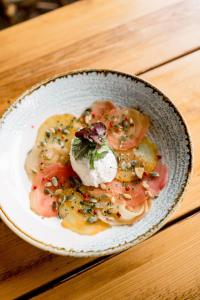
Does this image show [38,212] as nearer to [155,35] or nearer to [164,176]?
[164,176]

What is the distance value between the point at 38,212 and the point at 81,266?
0.46ft

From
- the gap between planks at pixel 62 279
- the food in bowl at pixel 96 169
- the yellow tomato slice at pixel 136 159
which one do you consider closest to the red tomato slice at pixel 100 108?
Answer: the food in bowl at pixel 96 169

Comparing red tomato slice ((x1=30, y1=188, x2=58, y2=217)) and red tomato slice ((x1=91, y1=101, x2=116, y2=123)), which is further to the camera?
red tomato slice ((x1=91, y1=101, x2=116, y2=123))

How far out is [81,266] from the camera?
2.88ft

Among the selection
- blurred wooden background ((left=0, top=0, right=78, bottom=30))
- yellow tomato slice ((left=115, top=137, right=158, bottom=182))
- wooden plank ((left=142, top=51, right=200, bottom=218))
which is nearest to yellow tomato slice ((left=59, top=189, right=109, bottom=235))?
yellow tomato slice ((left=115, top=137, right=158, bottom=182))

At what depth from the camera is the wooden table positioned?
2.84 ft

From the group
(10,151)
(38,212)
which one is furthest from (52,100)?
(38,212)

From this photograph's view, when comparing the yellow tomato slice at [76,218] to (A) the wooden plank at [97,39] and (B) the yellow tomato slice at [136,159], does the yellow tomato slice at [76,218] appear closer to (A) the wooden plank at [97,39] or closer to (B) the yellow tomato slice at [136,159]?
(B) the yellow tomato slice at [136,159]

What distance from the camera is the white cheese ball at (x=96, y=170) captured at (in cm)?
90

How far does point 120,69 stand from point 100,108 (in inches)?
7.0

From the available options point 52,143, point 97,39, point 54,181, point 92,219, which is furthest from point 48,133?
point 97,39

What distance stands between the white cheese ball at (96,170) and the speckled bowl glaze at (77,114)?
4.3 inches

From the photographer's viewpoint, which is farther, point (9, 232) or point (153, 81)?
point (153, 81)

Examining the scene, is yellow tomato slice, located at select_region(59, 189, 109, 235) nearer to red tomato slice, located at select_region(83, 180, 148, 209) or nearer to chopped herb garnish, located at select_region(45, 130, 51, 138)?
red tomato slice, located at select_region(83, 180, 148, 209)
